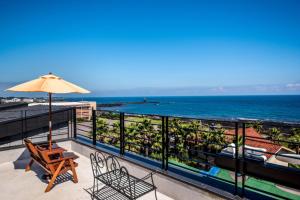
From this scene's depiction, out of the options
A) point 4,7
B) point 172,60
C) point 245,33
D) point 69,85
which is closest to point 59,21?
point 4,7

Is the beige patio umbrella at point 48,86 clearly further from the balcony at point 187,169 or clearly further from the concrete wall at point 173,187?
the concrete wall at point 173,187

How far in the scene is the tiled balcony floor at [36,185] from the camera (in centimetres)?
374

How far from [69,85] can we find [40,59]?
25345 millimetres

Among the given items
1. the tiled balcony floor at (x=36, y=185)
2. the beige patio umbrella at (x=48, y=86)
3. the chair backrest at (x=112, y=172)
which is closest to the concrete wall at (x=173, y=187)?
the tiled balcony floor at (x=36, y=185)

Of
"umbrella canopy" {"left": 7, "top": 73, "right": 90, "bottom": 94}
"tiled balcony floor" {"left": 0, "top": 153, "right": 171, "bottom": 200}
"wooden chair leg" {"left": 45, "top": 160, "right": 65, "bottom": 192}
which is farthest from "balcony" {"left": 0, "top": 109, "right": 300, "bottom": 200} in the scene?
"umbrella canopy" {"left": 7, "top": 73, "right": 90, "bottom": 94}

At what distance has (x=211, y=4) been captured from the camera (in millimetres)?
18609

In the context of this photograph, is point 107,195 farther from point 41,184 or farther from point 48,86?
point 48,86

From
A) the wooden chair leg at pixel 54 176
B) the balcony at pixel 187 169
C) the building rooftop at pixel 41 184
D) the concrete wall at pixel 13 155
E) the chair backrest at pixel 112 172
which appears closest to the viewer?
the balcony at pixel 187 169

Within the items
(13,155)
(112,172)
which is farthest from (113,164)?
(13,155)

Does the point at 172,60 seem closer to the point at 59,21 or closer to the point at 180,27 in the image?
the point at 180,27

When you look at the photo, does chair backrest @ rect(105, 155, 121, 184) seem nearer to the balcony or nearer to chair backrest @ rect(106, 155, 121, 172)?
chair backrest @ rect(106, 155, 121, 172)

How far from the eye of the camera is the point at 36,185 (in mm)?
4246

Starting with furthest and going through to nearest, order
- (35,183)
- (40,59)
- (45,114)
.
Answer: (40,59), (45,114), (35,183)

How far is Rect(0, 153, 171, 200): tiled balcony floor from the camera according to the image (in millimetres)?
3743
